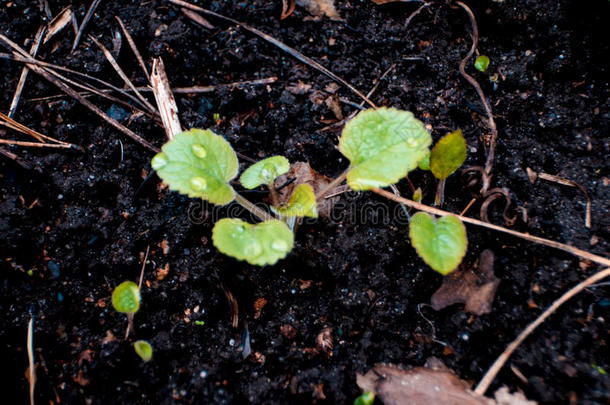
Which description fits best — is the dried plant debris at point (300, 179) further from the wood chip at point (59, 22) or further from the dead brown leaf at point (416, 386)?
the wood chip at point (59, 22)

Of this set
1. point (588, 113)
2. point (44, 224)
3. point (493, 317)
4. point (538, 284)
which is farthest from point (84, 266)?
point (588, 113)

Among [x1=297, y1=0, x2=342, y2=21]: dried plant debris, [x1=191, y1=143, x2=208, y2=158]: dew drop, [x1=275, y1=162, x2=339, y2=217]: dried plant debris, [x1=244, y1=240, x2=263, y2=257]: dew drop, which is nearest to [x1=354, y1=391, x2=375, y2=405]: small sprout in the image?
[x1=244, y1=240, x2=263, y2=257]: dew drop

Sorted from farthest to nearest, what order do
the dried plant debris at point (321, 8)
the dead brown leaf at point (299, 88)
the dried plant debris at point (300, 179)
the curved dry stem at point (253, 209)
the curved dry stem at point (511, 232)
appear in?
the dried plant debris at point (321, 8)
the dead brown leaf at point (299, 88)
the dried plant debris at point (300, 179)
the curved dry stem at point (253, 209)
the curved dry stem at point (511, 232)

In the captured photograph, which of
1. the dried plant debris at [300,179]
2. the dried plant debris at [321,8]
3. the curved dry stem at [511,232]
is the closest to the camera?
the curved dry stem at [511,232]

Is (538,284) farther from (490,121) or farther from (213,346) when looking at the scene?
(213,346)

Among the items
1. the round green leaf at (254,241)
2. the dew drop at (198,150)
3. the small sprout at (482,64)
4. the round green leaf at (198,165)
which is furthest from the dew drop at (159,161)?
the small sprout at (482,64)

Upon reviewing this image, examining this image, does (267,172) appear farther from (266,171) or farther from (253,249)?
(253,249)
